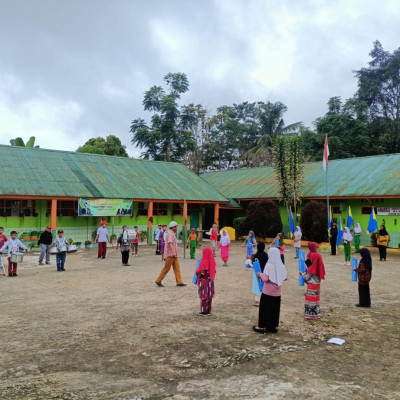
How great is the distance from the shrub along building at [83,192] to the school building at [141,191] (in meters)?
0.04

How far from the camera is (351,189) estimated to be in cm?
2245

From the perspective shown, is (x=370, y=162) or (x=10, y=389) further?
(x=370, y=162)

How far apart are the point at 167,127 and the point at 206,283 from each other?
3556cm

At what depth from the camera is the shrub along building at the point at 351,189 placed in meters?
21.0

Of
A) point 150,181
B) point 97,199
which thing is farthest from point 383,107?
point 97,199

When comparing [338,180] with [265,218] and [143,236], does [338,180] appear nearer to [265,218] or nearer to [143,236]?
[265,218]

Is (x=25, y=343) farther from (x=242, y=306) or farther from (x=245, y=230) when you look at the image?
(x=245, y=230)

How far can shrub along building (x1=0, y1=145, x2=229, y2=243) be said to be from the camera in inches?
760

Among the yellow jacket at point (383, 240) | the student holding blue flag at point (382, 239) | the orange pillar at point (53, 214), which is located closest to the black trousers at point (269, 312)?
the student holding blue flag at point (382, 239)

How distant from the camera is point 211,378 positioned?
495cm

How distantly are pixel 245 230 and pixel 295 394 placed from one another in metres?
22.3

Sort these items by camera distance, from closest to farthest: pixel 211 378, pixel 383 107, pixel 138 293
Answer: pixel 211 378 → pixel 138 293 → pixel 383 107

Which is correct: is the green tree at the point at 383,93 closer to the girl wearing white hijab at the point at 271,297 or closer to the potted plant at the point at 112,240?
the potted plant at the point at 112,240

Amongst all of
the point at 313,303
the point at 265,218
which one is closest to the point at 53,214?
the point at 265,218
